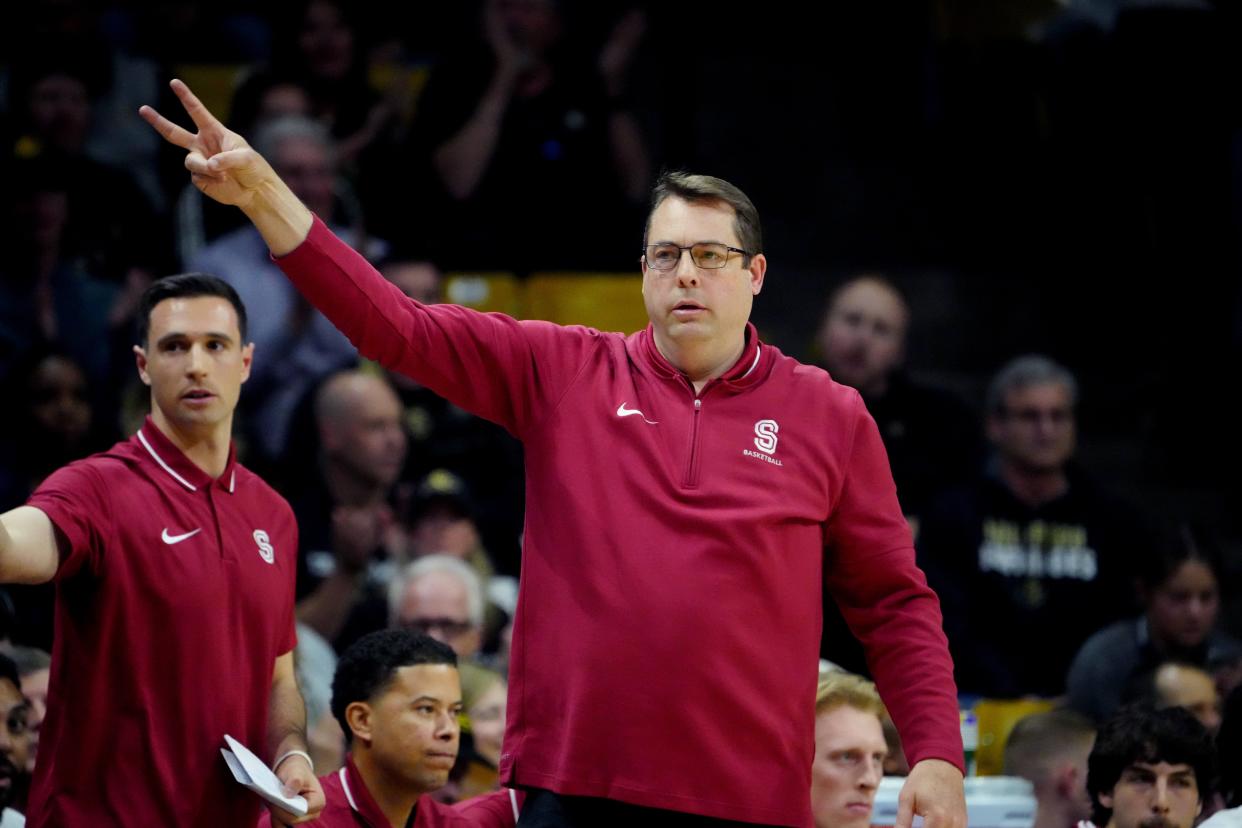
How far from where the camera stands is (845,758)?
450 centimetres

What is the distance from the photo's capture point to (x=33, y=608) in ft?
19.1

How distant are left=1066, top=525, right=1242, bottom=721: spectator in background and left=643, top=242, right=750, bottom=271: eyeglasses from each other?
3.19 metres

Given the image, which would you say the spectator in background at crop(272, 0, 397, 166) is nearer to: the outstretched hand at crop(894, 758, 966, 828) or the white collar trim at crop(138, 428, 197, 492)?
the white collar trim at crop(138, 428, 197, 492)

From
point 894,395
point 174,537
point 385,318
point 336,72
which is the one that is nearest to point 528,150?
point 336,72

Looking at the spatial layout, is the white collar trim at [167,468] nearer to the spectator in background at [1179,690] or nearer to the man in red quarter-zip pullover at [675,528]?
the man in red quarter-zip pullover at [675,528]

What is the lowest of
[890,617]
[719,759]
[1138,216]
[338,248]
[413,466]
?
[719,759]

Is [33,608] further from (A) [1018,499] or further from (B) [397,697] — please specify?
(A) [1018,499]

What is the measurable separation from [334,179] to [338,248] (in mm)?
4602

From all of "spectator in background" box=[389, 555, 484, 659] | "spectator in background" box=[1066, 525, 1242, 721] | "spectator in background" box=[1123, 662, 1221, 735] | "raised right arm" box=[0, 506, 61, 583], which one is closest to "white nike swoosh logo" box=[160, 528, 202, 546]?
"raised right arm" box=[0, 506, 61, 583]

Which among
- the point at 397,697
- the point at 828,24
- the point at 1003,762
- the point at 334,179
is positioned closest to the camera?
the point at 397,697

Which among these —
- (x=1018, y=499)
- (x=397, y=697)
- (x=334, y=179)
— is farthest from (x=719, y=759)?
(x=334, y=179)

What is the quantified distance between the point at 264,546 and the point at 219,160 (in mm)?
1078

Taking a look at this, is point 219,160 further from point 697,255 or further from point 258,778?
point 258,778

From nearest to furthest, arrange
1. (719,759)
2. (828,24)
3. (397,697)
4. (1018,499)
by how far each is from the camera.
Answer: (719,759), (397,697), (1018,499), (828,24)
